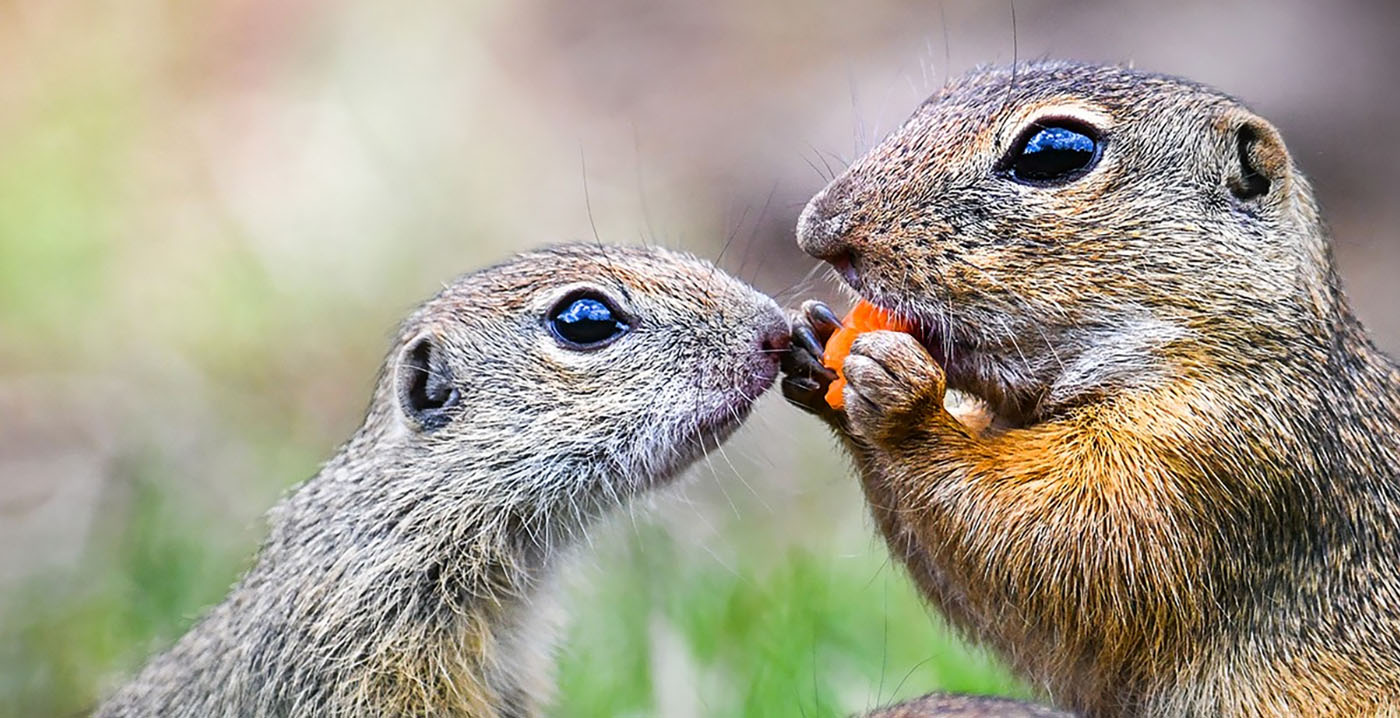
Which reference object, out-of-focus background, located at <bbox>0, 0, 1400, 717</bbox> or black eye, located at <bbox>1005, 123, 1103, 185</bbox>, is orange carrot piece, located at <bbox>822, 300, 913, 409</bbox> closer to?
black eye, located at <bbox>1005, 123, 1103, 185</bbox>

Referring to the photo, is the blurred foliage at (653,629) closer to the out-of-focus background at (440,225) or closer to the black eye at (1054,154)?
the out-of-focus background at (440,225)

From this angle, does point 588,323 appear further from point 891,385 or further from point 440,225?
point 440,225

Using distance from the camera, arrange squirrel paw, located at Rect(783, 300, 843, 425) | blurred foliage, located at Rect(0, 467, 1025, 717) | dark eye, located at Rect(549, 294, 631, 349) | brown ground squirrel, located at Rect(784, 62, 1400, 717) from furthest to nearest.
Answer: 1. blurred foliage, located at Rect(0, 467, 1025, 717)
2. dark eye, located at Rect(549, 294, 631, 349)
3. squirrel paw, located at Rect(783, 300, 843, 425)
4. brown ground squirrel, located at Rect(784, 62, 1400, 717)

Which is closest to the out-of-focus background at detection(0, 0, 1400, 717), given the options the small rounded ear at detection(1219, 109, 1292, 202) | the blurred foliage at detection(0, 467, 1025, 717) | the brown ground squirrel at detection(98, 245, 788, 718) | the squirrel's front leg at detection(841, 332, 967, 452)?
the blurred foliage at detection(0, 467, 1025, 717)

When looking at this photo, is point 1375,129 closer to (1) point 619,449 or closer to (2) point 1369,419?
(2) point 1369,419

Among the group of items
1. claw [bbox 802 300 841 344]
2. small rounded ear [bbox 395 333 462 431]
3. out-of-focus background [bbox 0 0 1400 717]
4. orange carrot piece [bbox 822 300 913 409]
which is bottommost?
orange carrot piece [bbox 822 300 913 409]

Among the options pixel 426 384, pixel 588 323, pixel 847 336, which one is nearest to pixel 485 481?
pixel 426 384

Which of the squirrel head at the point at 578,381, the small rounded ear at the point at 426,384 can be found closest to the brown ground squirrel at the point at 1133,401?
the squirrel head at the point at 578,381
